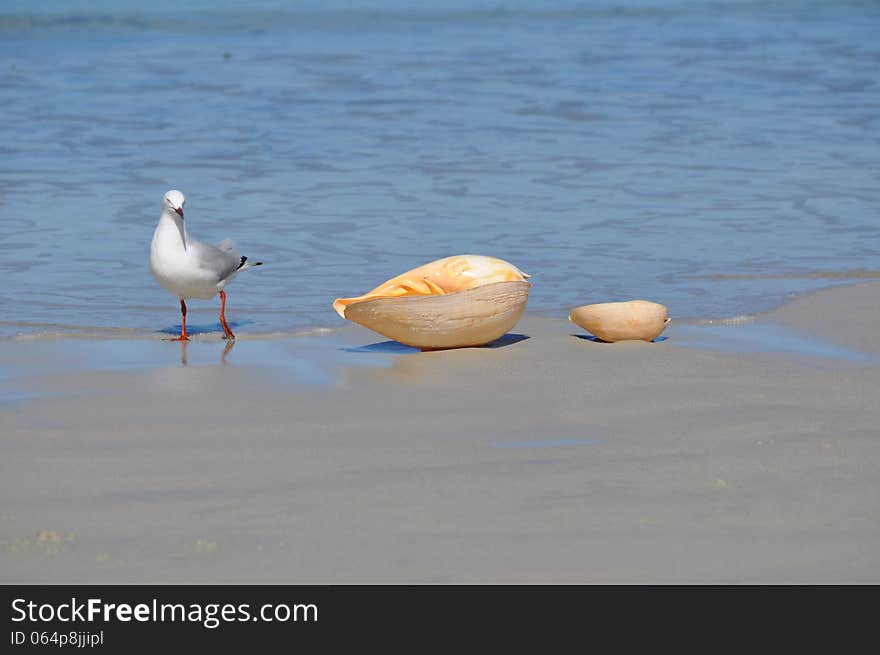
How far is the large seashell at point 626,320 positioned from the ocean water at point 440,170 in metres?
1.17

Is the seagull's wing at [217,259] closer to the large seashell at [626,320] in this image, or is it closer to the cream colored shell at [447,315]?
the cream colored shell at [447,315]

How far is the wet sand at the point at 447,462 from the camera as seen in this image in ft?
11.7

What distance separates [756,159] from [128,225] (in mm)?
5220

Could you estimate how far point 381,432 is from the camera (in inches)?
182

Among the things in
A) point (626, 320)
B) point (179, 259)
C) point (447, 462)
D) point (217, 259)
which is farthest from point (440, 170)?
point (447, 462)

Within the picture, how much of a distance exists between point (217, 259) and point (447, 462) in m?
2.55

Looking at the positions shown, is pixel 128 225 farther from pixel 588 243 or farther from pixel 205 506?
pixel 205 506

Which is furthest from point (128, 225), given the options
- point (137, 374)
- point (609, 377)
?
point (609, 377)

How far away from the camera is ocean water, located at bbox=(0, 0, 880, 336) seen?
7.70 metres

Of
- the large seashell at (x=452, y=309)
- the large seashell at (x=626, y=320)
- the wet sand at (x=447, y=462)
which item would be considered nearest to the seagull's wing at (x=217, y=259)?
the wet sand at (x=447, y=462)

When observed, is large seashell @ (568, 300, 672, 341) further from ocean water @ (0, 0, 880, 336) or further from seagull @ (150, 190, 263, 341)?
seagull @ (150, 190, 263, 341)

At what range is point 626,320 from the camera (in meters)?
5.71

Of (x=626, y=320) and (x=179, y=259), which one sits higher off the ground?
(x=179, y=259)

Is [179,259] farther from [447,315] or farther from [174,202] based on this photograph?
[447,315]
